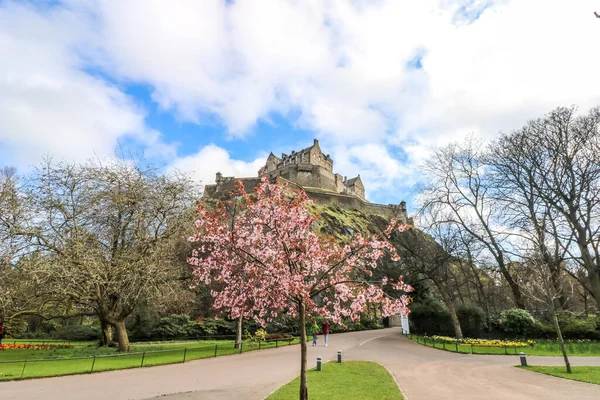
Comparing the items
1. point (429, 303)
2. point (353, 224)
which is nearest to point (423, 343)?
point (429, 303)

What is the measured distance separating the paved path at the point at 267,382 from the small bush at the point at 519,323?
705 cm

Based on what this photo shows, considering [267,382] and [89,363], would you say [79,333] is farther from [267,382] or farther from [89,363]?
[267,382]

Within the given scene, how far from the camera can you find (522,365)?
1416 cm

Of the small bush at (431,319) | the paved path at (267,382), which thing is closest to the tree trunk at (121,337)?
the paved path at (267,382)

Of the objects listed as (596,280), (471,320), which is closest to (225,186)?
(471,320)

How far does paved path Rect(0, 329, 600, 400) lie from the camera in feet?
31.1

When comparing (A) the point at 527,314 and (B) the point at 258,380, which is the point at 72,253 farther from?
(A) the point at 527,314

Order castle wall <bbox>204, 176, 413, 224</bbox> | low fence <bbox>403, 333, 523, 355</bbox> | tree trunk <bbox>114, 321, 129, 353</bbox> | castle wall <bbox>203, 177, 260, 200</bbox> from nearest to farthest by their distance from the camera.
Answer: low fence <bbox>403, 333, 523, 355</bbox>
tree trunk <bbox>114, 321, 129, 353</bbox>
castle wall <bbox>203, 177, 260, 200</bbox>
castle wall <bbox>204, 176, 413, 224</bbox>

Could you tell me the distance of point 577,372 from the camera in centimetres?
1224

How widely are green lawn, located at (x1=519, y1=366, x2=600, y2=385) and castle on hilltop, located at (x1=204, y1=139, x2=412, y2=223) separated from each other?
147 feet

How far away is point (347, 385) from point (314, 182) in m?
69.8

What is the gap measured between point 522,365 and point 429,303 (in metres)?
14.6

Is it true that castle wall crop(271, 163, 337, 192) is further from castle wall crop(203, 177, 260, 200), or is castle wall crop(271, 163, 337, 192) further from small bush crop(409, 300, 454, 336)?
small bush crop(409, 300, 454, 336)

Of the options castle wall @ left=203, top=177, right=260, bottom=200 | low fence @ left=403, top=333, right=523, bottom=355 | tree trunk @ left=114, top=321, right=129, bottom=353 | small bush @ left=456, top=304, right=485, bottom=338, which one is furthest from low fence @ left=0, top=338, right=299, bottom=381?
castle wall @ left=203, top=177, right=260, bottom=200
